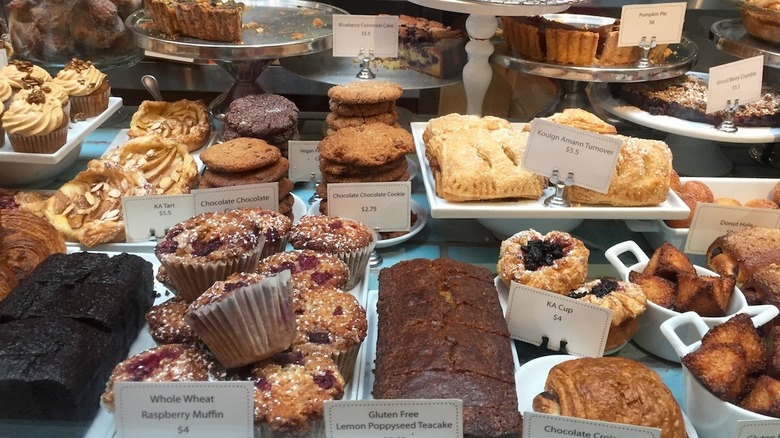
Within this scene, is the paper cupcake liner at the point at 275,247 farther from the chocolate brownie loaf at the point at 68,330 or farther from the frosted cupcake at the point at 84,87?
the frosted cupcake at the point at 84,87

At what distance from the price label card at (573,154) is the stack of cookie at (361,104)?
76 cm

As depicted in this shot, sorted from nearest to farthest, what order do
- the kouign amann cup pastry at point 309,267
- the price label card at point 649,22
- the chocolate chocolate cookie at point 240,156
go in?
the kouign amann cup pastry at point 309,267
the chocolate chocolate cookie at point 240,156
the price label card at point 649,22

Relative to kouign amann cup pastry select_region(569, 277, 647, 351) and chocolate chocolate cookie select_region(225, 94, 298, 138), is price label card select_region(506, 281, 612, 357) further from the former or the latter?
chocolate chocolate cookie select_region(225, 94, 298, 138)

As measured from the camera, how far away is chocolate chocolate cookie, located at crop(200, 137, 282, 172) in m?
2.41

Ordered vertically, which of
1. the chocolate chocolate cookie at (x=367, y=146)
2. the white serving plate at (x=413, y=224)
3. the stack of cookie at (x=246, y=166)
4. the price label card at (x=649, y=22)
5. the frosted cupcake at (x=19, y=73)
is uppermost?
the price label card at (x=649, y=22)

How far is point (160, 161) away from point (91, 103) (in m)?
0.49

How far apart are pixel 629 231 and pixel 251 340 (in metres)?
1.75

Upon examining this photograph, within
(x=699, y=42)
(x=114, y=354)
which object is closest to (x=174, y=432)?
(x=114, y=354)

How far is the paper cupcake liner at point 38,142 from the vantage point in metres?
2.54

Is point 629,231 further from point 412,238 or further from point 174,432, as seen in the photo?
point 174,432

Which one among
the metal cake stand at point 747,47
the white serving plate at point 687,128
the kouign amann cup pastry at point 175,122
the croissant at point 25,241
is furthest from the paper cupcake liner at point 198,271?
the metal cake stand at point 747,47

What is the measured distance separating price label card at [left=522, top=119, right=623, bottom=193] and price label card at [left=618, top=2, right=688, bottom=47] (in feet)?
3.03

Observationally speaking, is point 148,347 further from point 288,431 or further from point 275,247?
point 288,431

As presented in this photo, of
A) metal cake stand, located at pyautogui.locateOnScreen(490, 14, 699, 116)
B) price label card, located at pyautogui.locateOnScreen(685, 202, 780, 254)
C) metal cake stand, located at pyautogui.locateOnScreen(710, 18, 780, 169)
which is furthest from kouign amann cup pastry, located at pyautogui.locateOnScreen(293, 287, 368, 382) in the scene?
metal cake stand, located at pyautogui.locateOnScreen(710, 18, 780, 169)
